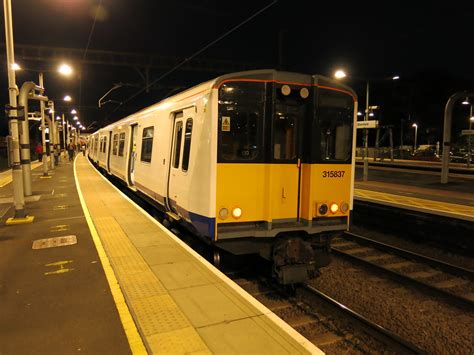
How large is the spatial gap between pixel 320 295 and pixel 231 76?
3469 millimetres

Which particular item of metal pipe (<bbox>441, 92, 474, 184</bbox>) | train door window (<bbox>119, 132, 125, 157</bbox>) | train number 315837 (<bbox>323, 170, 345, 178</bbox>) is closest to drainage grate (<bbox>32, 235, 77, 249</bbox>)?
train number 315837 (<bbox>323, 170, 345, 178</bbox>)

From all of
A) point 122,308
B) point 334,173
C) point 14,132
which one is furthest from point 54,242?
point 334,173

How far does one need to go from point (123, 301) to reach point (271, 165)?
2.63 meters

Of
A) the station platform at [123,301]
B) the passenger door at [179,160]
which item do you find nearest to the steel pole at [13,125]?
the station platform at [123,301]

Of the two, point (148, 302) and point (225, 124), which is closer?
point (148, 302)

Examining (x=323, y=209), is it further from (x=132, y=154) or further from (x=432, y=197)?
(x=432, y=197)

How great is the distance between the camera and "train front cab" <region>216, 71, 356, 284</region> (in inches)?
213

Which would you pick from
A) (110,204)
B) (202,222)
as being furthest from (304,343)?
(110,204)

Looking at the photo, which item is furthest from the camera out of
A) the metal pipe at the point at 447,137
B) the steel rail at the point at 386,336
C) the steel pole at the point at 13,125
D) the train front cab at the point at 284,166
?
the metal pipe at the point at 447,137

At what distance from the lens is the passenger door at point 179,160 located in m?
6.19

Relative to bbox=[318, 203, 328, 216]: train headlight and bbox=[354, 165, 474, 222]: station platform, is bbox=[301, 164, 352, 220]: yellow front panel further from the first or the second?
bbox=[354, 165, 474, 222]: station platform

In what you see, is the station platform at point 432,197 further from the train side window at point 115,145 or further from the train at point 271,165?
the train side window at point 115,145

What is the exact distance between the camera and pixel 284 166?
5711 millimetres

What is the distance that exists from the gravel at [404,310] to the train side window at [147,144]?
4717mm
